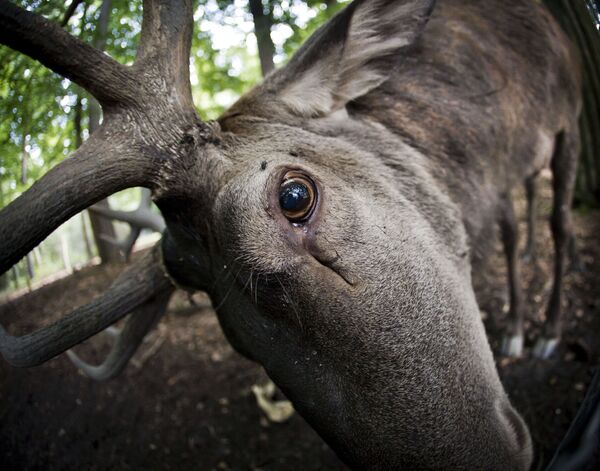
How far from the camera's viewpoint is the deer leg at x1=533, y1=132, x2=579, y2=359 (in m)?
3.88

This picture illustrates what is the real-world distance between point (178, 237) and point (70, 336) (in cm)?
77

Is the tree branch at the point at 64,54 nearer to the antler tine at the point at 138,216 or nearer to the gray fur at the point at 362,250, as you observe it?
the gray fur at the point at 362,250

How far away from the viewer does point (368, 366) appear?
1.58m

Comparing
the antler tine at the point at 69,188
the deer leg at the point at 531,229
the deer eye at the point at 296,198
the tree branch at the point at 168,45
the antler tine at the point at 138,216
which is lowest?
the deer leg at the point at 531,229

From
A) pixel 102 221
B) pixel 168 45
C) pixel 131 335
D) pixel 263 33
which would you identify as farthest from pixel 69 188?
pixel 102 221

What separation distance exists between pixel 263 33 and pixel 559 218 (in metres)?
3.34

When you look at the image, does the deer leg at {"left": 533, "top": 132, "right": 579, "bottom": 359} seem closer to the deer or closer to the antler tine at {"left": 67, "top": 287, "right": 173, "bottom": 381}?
the deer

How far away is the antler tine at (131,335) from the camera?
2670 mm

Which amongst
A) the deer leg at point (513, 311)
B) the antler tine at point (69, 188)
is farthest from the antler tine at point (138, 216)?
the deer leg at point (513, 311)

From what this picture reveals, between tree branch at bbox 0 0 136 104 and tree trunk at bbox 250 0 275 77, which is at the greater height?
tree branch at bbox 0 0 136 104

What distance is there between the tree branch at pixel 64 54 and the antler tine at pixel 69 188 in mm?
204

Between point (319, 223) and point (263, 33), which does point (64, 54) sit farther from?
point (263, 33)

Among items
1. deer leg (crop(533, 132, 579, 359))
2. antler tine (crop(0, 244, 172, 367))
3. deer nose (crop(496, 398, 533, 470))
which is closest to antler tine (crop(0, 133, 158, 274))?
antler tine (crop(0, 244, 172, 367))

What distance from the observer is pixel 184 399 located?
4.29 meters
